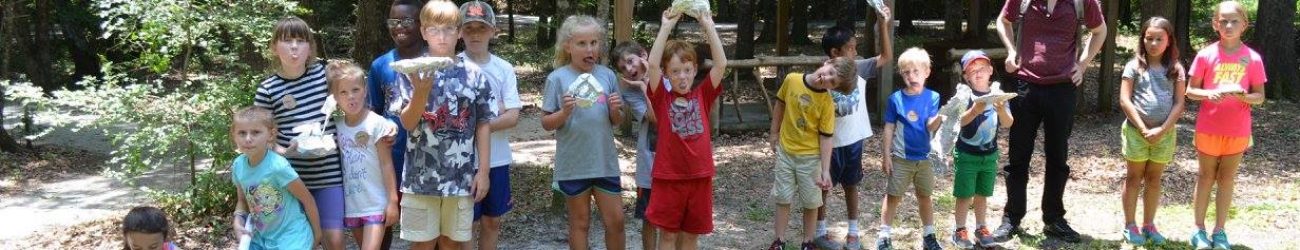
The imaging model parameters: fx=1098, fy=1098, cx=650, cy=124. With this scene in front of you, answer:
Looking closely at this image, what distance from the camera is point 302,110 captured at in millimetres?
3844

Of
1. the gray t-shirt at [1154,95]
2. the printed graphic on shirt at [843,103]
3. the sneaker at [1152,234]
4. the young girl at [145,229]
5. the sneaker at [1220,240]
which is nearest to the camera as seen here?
the young girl at [145,229]

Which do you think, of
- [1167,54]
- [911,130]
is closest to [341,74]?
[911,130]

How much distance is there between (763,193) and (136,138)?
3.63 meters

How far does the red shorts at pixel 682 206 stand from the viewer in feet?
13.2

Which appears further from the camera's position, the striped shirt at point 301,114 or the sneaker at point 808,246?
the sneaker at point 808,246

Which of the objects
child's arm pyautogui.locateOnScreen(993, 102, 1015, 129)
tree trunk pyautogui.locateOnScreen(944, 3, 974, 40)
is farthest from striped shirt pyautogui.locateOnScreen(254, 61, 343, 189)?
tree trunk pyautogui.locateOnScreen(944, 3, 974, 40)

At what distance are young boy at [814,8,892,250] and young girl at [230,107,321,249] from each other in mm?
2286

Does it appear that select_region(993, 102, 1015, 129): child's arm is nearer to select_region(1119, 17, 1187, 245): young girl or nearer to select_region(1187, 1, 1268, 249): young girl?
select_region(1119, 17, 1187, 245): young girl

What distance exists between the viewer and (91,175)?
798 centimetres

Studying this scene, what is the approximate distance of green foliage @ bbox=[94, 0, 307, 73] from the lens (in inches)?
198

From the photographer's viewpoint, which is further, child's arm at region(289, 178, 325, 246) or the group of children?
the group of children

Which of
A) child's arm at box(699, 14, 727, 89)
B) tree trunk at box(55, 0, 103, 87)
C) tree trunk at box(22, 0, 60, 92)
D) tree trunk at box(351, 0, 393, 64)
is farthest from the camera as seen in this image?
tree trunk at box(55, 0, 103, 87)

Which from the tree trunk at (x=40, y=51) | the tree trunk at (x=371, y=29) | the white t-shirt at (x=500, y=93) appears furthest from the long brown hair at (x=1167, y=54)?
the tree trunk at (x=40, y=51)

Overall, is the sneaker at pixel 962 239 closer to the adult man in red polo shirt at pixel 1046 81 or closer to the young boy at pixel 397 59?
the adult man in red polo shirt at pixel 1046 81
